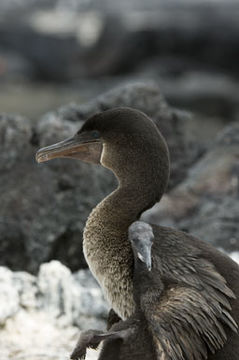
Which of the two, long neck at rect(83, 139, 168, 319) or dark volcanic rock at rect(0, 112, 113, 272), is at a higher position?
dark volcanic rock at rect(0, 112, 113, 272)

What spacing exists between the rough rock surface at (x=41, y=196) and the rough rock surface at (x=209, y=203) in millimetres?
490

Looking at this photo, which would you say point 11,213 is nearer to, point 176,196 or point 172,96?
point 176,196

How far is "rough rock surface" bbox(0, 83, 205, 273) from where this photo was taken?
5199mm

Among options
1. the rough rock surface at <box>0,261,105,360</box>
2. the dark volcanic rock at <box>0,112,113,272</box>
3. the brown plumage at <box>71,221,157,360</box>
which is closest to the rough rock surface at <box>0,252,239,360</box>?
the rough rock surface at <box>0,261,105,360</box>

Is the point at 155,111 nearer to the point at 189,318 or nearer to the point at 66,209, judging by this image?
the point at 66,209

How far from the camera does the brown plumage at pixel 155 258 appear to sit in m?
2.95

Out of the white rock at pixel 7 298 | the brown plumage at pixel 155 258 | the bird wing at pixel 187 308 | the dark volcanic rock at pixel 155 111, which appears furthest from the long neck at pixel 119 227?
the dark volcanic rock at pixel 155 111

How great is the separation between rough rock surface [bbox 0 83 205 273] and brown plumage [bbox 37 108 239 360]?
1.38 m

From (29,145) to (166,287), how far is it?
2.43m

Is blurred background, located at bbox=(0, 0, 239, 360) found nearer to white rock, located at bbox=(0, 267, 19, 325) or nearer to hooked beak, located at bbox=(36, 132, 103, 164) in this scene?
white rock, located at bbox=(0, 267, 19, 325)

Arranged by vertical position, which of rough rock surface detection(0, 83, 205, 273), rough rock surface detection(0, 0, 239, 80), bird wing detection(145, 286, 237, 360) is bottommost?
bird wing detection(145, 286, 237, 360)

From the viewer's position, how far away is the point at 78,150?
12.7ft

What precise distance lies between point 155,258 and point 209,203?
2214mm

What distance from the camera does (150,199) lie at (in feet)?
12.0
